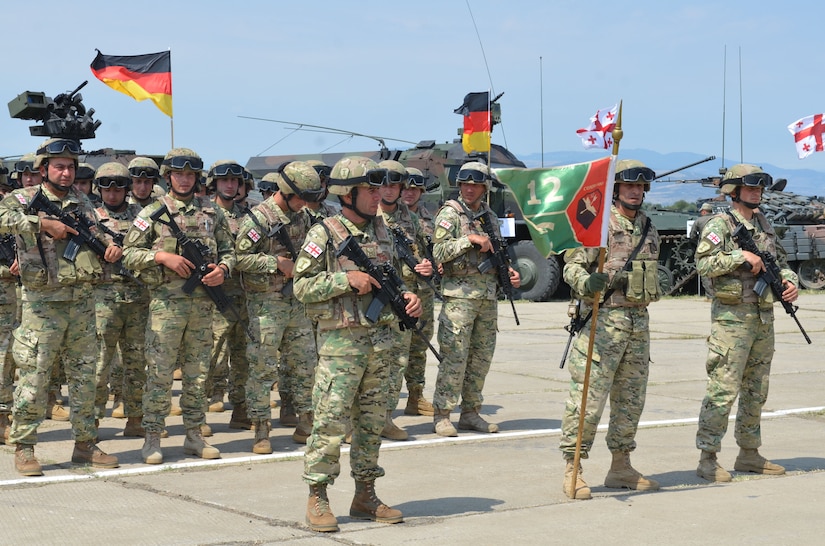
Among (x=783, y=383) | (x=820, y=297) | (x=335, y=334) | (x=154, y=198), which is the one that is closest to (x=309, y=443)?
(x=335, y=334)

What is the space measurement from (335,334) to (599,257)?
1.76 m

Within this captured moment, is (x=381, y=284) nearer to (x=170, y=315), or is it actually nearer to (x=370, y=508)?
(x=370, y=508)

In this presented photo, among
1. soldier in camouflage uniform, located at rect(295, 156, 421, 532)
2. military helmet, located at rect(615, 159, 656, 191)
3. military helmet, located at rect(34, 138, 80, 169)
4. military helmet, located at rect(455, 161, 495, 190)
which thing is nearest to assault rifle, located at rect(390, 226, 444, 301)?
military helmet, located at rect(455, 161, 495, 190)

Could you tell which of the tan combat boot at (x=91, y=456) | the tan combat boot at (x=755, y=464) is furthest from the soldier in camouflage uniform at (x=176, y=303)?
the tan combat boot at (x=755, y=464)

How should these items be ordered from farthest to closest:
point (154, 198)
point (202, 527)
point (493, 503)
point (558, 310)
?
point (558, 310) < point (154, 198) < point (493, 503) < point (202, 527)

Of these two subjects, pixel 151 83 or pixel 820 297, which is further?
pixel 820 297

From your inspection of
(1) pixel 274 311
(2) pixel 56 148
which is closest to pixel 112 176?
(2) pixel 56 148

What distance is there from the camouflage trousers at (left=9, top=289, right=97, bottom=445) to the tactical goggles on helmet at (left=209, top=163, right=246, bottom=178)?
2.15 metres

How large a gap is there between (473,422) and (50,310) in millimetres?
3626

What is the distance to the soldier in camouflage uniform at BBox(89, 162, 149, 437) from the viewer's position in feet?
30.5

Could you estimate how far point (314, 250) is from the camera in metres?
6.26

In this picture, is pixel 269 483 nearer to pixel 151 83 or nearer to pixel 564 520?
pixel 564 520

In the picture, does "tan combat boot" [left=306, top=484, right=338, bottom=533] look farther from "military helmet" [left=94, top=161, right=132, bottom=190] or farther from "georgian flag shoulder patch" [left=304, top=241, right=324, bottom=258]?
"military helmet" [left=94, top=161, right=132, bottom=190]

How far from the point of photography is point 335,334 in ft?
20.6
